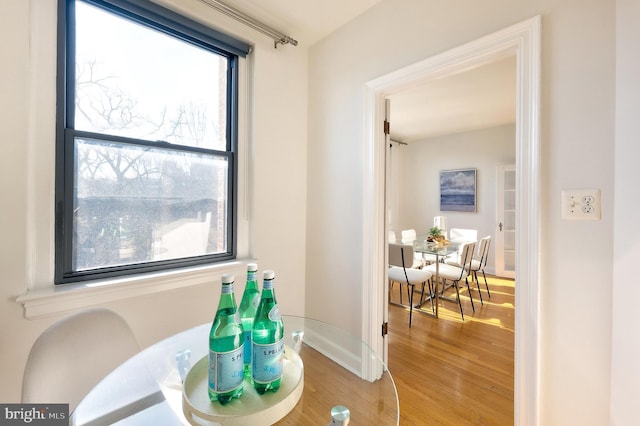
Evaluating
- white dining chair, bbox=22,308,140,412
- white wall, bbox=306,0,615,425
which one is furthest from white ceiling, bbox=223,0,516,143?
white dining chair, bbox=22,308,140,412

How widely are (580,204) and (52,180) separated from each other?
2.42 metres

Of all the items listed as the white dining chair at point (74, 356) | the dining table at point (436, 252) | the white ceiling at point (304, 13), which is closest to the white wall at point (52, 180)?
the white ceiling at point (304, 13)

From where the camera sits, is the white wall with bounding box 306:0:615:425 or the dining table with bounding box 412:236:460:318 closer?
the white wall with bounding box 306:0:615:425

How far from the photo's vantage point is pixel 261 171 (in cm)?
203

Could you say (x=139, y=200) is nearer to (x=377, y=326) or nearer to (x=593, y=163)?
(x=377, y=326)

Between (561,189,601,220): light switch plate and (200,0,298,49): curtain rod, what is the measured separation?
1965mm

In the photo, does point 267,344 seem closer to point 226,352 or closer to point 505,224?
point 226,352

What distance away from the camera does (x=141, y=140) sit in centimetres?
157

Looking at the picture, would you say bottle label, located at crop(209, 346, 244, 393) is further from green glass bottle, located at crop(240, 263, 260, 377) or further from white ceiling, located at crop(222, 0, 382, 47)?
white ceiling, located at crop(222, 0, 382, 47)

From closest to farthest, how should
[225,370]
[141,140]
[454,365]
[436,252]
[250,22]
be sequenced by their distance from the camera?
[225,370] → [141,140] → [250,22] → [454,365] → [436,252]

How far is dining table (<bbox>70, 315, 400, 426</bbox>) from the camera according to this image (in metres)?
0.71

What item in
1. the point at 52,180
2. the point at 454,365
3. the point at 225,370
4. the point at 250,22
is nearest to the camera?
the point at 225,370

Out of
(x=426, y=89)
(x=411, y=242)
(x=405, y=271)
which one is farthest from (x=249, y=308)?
(x=411, y=242)

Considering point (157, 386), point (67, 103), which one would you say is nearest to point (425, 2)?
point (67, 103)
